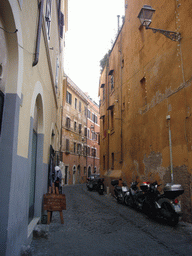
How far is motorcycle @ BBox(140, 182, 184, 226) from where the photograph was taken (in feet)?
20.1

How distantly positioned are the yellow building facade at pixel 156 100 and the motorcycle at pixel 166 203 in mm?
593

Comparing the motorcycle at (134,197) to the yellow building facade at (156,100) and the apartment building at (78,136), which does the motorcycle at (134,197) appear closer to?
the yellow building facade at (156,100)

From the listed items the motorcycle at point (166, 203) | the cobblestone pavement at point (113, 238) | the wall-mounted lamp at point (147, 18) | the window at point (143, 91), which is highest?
the wall-mounted lamp at point (147, 18)

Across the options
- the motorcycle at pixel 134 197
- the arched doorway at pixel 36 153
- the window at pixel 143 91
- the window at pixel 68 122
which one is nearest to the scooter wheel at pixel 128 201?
the motorcycle at pixel 134 197

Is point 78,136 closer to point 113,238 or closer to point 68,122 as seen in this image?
point 68,122

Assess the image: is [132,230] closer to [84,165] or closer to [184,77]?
[184,77]

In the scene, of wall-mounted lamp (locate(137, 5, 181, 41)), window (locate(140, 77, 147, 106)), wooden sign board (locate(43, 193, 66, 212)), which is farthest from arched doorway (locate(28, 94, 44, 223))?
window (locate(140, 77, 147, 106))

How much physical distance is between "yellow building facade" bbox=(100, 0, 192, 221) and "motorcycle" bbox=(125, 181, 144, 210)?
66cm

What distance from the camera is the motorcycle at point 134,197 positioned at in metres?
8.52

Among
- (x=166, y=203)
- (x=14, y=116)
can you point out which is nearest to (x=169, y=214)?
(x=166, y=203)

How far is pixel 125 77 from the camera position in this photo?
13.9 metres

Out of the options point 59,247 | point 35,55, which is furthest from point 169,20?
point 59,247

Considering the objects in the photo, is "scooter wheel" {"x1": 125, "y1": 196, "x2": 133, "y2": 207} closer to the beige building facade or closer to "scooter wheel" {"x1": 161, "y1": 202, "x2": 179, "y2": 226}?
"scooter wheel" {"x1": 161, "y1": 202, "x2": 179, "y2": 226}

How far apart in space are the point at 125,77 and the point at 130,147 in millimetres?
4275
